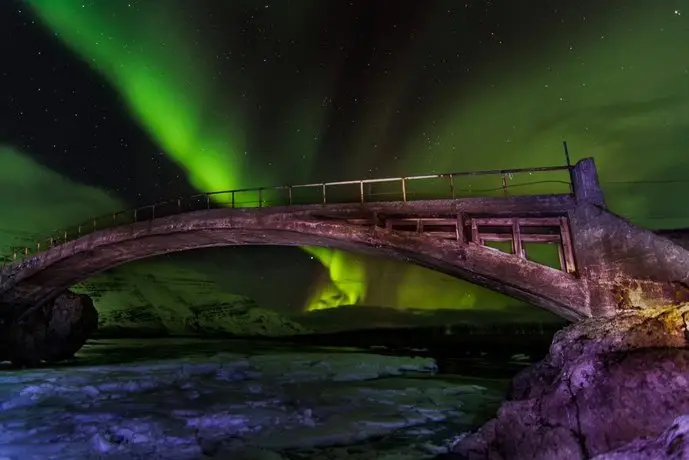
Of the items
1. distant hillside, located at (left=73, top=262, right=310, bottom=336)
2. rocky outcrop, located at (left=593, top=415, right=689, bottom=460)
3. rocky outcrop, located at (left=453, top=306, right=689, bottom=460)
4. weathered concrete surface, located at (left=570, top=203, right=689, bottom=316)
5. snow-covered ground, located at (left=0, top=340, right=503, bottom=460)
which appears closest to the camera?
rocky outcrop, located at (left=593, top=415, right=689, bottom=460)

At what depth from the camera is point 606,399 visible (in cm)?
744

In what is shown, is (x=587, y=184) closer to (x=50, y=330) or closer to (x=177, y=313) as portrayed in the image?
(x=50, y=330)

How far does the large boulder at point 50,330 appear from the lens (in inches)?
1035

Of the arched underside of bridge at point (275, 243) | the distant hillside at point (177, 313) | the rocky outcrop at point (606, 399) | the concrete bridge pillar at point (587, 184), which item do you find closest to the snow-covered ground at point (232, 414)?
the rocky outcrop at point (606, 399)

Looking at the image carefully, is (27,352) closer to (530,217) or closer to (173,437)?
(173,437)

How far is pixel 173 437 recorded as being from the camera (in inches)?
414

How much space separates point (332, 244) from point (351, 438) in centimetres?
878

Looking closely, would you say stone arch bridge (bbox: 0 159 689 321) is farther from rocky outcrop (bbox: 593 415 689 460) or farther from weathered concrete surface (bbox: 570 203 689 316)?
rocky outcrop (bbox: 593 415 689 460)

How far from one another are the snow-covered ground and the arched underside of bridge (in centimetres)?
466

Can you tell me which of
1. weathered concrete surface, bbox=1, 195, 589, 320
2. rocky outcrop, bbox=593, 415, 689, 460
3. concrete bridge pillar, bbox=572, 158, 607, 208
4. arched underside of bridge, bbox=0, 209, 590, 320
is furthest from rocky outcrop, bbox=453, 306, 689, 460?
concrete bridge pillar, bbox=572, 158, 607, 208

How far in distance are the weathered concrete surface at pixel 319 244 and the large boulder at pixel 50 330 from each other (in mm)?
1364

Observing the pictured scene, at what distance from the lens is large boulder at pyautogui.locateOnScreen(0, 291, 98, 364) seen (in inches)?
1035

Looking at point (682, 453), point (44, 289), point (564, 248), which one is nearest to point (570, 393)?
point (682, 453)

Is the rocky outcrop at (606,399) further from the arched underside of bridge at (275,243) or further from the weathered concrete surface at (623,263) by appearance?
the arched underside of bridge at (275,243)
